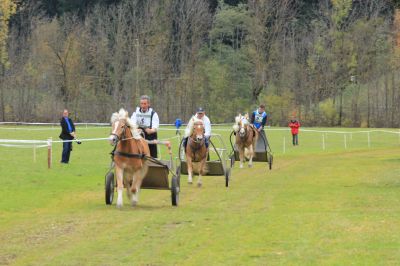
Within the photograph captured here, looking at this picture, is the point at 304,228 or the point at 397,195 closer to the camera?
the point at 304,228

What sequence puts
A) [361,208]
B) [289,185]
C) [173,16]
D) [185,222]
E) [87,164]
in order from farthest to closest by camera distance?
1. [173,16]
2. [87,164]
3. [289,185]
4. [361,208]
5. [185,222]

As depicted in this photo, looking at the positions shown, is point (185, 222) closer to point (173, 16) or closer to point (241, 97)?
point (241, 97)

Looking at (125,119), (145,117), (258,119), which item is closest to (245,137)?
(258,119)

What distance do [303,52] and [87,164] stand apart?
64899 mm

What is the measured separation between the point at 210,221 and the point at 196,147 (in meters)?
7.35

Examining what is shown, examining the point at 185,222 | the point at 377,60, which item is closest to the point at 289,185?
the point at 185,222

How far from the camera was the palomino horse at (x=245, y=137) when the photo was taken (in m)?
28.1

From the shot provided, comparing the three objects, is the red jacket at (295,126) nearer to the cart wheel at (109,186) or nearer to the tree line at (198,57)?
the cart wheel at (109,186)

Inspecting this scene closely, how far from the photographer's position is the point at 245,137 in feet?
92.6

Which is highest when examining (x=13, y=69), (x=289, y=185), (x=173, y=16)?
(x=173, y=16)

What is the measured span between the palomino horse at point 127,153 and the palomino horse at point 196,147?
4.83m

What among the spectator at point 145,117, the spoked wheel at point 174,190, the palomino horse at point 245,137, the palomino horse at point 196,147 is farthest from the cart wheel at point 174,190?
the palomino horse at point 245,137

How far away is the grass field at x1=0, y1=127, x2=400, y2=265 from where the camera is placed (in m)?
10.8

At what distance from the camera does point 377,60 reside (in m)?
88.1
